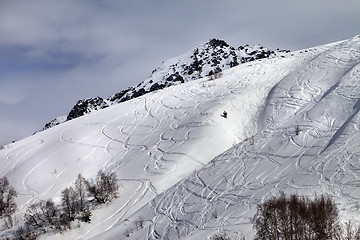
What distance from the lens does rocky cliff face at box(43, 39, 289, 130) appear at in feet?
319

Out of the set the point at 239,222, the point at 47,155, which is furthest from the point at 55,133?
the point at 239,222

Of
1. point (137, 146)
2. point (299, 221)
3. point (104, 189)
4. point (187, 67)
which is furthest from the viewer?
point (187, 67)

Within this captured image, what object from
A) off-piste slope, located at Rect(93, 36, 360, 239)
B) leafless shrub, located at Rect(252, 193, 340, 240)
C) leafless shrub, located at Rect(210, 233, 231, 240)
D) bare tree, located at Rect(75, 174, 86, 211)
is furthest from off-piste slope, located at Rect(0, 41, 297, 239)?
leafless shrub, located at Rect(252, 193, 340, 240)

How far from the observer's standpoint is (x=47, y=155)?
2814 cm

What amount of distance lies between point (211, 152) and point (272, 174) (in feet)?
21.8

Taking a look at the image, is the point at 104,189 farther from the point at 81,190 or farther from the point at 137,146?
the point at 137,146

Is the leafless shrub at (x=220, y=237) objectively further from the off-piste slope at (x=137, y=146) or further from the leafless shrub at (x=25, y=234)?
the leafless shrub at (x=25, y=234)

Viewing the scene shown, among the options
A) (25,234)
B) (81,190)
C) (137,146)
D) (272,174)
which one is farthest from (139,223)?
(137,146)

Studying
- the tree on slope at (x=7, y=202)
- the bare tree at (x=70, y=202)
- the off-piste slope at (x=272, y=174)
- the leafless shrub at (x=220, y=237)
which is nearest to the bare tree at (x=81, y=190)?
the bare tree at (x=70, y=202)

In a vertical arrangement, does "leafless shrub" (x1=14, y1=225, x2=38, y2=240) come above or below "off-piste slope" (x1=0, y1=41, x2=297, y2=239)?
below

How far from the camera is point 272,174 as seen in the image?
1856 centimetres

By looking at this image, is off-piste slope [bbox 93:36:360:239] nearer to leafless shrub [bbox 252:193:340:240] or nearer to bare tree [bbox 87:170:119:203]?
leafless shrub [bbox 252:193:340:240]

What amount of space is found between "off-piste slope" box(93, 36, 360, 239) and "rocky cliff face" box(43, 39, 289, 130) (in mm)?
71343

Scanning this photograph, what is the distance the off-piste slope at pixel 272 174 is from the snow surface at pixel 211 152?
6cm
